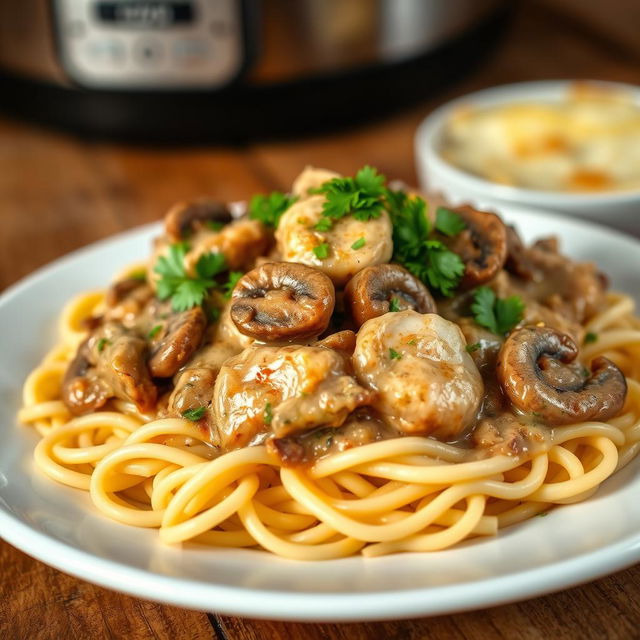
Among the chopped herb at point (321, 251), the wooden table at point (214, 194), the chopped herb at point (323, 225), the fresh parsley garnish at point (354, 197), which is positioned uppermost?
the fresh parsley garnish at point (354, 197)

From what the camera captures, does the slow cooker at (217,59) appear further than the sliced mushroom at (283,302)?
Yes

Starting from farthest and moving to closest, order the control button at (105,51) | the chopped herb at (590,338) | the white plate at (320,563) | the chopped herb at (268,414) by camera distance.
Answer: the control button at (105,51), the chopped herb at (590,338), the chopped herb at (268,414), the white plate at (320,563)

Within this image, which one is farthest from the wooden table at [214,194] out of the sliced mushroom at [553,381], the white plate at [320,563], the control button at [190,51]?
the control button at [190,51]

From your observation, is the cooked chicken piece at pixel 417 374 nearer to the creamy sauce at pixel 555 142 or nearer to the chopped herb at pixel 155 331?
the chopped herb at pixel 155 331

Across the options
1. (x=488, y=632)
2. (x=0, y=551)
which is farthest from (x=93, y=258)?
(x=488, y=632)

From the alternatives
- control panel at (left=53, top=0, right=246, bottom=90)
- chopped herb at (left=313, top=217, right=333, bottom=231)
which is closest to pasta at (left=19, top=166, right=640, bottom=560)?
chopped herb at (left=313, top=217, right=333, bottom=231)

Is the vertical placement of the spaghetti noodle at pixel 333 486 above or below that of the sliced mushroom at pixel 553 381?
below

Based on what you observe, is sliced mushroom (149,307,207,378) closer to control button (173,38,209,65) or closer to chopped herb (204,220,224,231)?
chopped herb (204,220,224,231)
